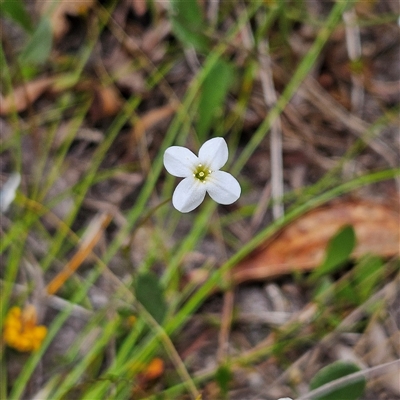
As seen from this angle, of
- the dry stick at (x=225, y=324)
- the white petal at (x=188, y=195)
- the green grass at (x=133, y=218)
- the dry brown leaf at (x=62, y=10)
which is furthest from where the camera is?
the dry brown leaf at (x=62, y=10)

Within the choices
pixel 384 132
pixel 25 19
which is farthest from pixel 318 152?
pixel 25 19

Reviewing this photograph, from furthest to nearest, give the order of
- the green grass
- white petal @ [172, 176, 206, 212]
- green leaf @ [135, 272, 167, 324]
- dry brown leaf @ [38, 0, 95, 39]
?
dry brown leaf @ [38, 0, 95, 39] < the green grass < green leaf @ [135, 272, 167, 324] < white petal @ [172, 176, 206, 212]

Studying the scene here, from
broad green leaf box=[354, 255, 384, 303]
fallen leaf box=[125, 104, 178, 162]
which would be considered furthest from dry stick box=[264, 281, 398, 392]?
fallen leaf box=[125, 104, 178, 162]

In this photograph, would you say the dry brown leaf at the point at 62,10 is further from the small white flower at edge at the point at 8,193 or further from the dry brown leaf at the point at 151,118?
the small white flower at edge at the point at 8,193

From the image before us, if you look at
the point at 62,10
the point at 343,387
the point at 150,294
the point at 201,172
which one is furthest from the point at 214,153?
the point at 62,10

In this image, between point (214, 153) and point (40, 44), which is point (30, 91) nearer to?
point (40, 44)

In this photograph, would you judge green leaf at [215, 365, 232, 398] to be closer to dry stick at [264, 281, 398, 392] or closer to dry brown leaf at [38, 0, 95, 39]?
dry stick at [264, 281, 398, 392]

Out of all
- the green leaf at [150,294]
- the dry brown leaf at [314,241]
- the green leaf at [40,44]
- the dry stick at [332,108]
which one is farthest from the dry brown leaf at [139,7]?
the green leaf at [150,294]
